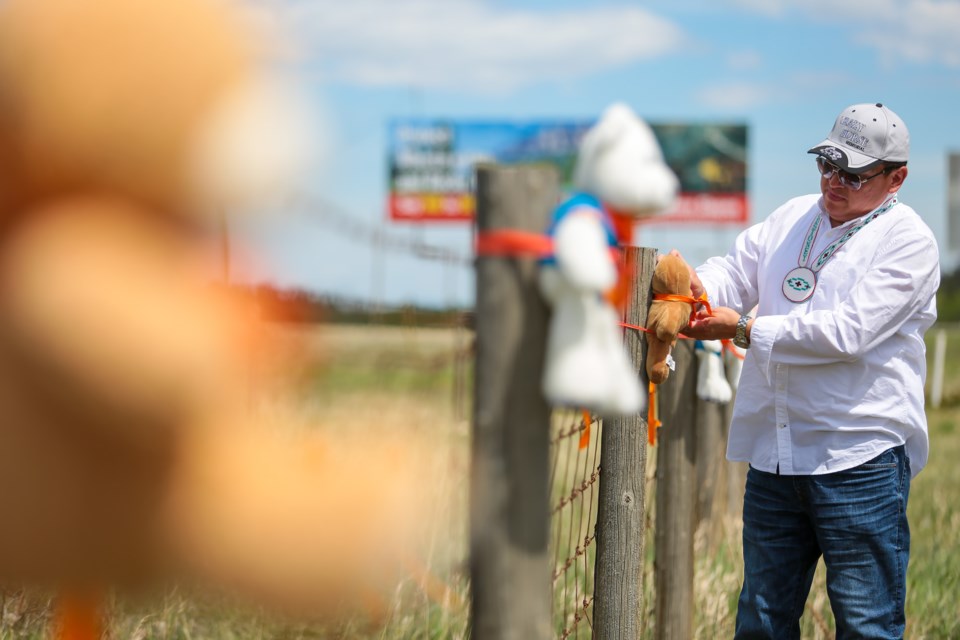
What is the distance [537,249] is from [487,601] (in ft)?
1.64

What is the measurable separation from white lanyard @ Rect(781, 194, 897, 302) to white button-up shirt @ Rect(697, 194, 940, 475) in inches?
0.6

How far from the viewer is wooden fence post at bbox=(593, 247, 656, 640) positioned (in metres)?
2.53

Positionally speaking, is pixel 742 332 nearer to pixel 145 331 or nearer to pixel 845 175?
pixel 845 175

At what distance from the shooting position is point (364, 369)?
1.26 meters

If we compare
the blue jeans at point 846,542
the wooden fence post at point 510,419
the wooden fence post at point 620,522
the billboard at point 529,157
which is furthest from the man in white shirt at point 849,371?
the billboard at point 529,157

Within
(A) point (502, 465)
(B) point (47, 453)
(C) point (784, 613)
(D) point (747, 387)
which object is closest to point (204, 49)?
(B) point (47, 453)

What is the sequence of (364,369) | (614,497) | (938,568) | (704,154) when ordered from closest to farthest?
(364,369), (614,497), (938,568), (704,154)

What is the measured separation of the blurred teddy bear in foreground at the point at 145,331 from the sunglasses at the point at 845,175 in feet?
6.53

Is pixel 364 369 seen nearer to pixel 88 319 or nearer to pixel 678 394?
pixel 88 319

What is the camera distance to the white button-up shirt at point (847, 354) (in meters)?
2.64

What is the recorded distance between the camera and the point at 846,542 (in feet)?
9.02

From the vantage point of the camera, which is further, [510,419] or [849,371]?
[849,371]

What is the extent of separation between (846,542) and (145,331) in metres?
2.21

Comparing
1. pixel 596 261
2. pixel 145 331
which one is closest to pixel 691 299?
pixel 596 261
